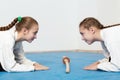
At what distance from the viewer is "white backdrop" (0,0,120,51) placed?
13.9ft

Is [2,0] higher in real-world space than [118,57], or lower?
higher

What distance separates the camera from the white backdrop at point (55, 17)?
4242mm

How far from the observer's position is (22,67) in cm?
237

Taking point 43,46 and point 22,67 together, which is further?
point 43,46

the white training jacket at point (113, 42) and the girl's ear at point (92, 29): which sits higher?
the girl's ear at point (92, 29)

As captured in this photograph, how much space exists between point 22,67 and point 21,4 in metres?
2.10

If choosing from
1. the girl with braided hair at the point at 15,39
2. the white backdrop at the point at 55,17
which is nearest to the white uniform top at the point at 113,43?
the girl with braided hair at the point at 15,39

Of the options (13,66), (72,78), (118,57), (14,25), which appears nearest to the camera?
(72,78)

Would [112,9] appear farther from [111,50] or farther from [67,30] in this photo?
[111,50]

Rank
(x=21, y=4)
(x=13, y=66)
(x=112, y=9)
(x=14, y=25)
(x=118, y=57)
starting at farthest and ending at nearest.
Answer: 1. (x=21, y=4)
2. (x=112, y=9)
3. (x=14, y=25)
4. (x=13, y=66)
5. (x=118, y=57)

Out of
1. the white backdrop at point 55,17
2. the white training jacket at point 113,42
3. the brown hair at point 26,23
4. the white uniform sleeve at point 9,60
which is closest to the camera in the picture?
the white training jacket at point 113,42

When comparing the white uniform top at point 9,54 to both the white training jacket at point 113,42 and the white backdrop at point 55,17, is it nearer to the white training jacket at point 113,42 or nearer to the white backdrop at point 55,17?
the white training jacket at point 113,42

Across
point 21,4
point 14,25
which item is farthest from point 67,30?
point 14,25

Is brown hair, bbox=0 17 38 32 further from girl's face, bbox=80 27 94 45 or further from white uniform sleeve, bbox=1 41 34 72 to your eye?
girl's face, bbox=80 27 94 45
